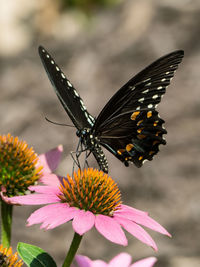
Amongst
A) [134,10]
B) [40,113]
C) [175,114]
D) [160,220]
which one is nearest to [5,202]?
[160,220]

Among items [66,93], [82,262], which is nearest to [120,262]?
[82,262]

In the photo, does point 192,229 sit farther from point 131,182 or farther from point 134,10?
point 134,10

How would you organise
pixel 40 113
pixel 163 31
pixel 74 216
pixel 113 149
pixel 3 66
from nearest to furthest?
pixel 74 216 < pixel 113 149 < pixel 40 113 < pixel 163 31 < pixel 3 66

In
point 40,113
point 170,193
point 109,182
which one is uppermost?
point 40,113

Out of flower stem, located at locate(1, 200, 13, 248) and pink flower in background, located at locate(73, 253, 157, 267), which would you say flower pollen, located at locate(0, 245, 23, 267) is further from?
pink flower in background, located at locate(73, 253, 157, 267)

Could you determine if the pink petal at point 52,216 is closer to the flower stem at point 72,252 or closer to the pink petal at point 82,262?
the flower stem at point 72,252

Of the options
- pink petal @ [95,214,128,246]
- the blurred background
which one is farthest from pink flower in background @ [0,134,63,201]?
the blurred background

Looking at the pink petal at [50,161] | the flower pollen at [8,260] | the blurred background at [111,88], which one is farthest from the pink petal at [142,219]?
the blurred background at [111,88]
